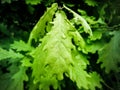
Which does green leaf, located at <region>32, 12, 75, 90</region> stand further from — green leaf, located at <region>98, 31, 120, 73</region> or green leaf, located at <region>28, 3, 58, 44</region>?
green leaf, located at <region>98, 31, 120, 73</region>

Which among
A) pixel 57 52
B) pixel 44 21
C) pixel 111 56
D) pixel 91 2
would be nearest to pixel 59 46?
pixel 57 52

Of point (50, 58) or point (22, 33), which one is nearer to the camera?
point (50, 58)

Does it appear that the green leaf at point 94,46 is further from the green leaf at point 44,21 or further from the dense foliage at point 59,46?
the green leaf at point 44,21

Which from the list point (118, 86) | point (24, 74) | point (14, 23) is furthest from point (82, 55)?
point (14, 23)

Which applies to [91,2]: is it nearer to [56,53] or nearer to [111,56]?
[111,56]

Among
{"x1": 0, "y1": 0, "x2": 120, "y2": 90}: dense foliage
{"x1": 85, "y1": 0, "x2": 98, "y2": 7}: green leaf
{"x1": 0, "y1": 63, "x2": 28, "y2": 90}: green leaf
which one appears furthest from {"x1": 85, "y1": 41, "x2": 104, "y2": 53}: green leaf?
{"x1": 0, "y1": 63, "x2": 28, "y2": 90}: green leaf

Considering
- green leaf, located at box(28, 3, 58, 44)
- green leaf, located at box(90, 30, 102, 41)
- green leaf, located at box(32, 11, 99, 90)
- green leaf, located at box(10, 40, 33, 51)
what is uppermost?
green leaf, located at box(28, 3, 58, 44)

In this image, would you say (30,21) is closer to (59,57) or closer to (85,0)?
(85,0)
